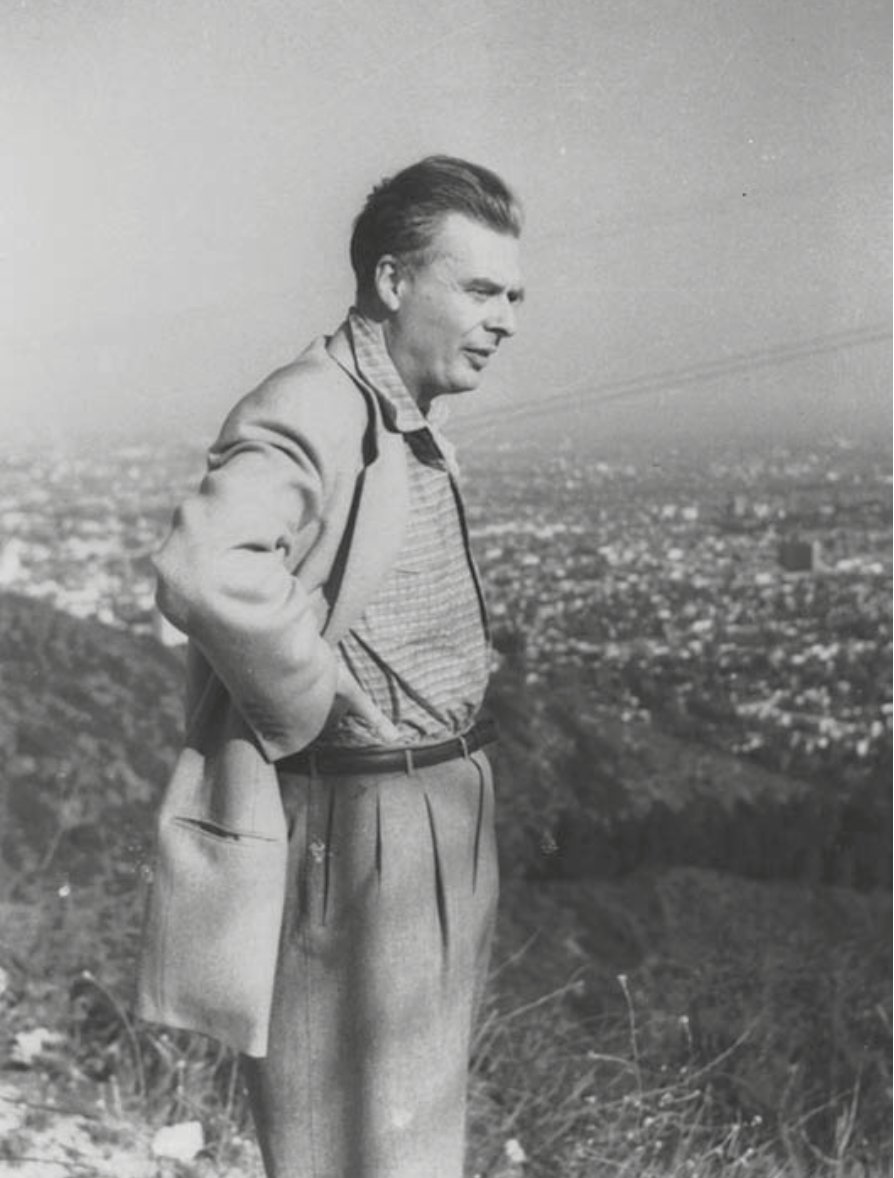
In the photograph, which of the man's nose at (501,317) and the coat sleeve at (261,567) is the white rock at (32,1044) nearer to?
the coat sleeve at (261,567)

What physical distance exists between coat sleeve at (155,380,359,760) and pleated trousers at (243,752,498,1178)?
0.61 ft

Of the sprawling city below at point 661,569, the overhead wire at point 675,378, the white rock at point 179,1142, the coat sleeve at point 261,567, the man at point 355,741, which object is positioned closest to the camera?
the coat sleeve at point 261,567

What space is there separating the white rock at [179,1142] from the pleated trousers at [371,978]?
1.08 meters

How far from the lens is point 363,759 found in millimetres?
2084

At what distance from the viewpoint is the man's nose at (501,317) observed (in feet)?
6.63

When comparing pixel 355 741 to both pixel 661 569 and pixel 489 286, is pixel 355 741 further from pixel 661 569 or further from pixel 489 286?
pixel 661 569

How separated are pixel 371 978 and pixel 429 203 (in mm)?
1038

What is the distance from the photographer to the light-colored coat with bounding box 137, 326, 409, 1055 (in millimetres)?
1879

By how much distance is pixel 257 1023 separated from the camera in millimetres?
2043

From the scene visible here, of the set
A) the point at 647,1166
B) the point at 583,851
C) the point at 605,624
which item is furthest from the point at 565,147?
the point at 647,1166

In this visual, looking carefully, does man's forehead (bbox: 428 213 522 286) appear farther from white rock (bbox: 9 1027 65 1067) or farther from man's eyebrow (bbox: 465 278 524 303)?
white rock (bbox: 9 1027 65 1067)

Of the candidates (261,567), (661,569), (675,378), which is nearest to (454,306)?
(261,567)

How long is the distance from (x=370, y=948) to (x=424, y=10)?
1918 mm

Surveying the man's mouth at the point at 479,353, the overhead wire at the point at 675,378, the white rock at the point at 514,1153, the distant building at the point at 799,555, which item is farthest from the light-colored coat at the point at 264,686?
the distant building at the point at 799,555
